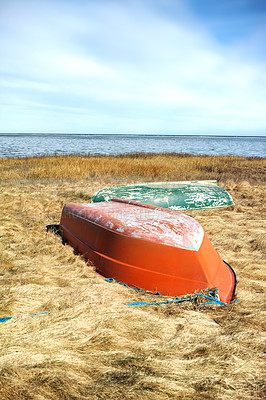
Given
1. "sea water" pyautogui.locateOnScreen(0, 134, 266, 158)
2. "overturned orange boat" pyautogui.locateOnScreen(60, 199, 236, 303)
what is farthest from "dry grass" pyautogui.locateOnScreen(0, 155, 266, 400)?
"sea water" pyautogui.locateOnScreen(0, 134, 266, 158)

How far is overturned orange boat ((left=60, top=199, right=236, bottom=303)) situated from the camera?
2.99m

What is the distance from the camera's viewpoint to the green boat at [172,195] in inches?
269

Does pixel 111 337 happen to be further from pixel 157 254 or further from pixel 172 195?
pixel 172 195

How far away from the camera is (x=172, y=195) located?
7070 millimetres

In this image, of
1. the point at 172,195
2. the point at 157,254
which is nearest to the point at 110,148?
the point at 172,195

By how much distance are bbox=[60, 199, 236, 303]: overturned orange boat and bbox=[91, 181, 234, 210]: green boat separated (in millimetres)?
3054

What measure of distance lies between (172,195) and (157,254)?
4.14 metres

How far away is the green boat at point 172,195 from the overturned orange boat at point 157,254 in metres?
3.05

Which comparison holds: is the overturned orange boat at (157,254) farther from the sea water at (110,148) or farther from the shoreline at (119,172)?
the sea water at (110,148)

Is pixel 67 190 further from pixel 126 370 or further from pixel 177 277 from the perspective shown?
pixel 126 370

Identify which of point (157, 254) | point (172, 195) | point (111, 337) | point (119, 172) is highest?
point (119, 172)

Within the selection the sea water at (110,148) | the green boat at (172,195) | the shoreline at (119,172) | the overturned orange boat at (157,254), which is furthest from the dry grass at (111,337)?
the sea water at (110,148)

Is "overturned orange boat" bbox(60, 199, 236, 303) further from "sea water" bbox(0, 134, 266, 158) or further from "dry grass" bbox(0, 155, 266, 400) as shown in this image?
"sea water" bbox(0, 134, 266, 158)

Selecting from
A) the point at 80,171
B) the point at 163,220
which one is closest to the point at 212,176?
the point at 80,171
